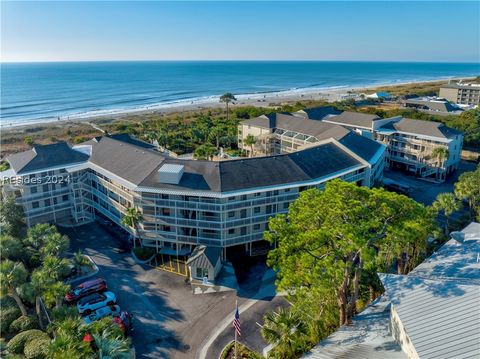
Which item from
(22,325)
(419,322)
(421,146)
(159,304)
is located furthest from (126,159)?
(421,146)

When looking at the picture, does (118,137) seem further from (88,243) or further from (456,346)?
(456,346)

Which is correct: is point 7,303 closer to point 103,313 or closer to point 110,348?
point 103,313

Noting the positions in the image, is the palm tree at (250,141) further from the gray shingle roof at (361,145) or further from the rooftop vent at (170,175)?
the rooftop vent at (170,175)

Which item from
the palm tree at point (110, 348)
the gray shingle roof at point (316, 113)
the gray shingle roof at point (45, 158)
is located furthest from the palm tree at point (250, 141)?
the palm tree at point (110, 348)

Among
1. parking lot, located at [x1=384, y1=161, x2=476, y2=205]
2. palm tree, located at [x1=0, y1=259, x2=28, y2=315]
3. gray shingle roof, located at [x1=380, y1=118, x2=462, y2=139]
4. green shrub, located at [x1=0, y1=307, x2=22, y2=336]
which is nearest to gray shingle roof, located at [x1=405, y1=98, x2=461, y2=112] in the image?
parking lot, located at [x1=384, y1=161, x2=476, y2=205]

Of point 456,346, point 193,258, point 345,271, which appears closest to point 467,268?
point 345,271

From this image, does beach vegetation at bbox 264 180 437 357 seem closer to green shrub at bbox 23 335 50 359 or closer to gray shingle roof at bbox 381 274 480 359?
gray shingle roof at bbox 381 274 480 359
